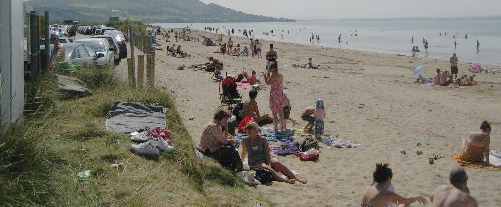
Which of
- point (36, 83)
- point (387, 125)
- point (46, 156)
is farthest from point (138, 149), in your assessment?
point (387, 125)

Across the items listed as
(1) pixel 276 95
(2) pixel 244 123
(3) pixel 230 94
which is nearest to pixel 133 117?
(2) pixel 244 123

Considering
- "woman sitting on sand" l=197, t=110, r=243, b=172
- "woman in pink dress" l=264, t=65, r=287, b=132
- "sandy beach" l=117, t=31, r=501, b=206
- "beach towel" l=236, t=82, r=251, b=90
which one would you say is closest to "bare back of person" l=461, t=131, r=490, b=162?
"sandy beach" l=117, t=31, r=501, b=206

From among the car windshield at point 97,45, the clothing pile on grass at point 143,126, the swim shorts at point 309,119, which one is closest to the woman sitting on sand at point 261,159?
the clothing pile on grass at point 143,126

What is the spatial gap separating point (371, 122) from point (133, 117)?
261 inches

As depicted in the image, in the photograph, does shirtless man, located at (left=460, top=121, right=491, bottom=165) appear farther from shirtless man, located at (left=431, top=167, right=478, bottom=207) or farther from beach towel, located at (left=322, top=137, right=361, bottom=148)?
shirtless man, located at (left=431, top=167, right=478, bottom=207)

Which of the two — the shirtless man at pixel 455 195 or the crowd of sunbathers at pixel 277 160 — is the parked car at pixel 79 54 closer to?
the crowd of sunbathers at pixel 277 160

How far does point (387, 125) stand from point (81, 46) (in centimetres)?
895

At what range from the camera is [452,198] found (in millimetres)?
5586

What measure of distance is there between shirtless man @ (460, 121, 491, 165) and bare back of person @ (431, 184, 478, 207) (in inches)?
150

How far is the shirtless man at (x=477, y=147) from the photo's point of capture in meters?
9.20

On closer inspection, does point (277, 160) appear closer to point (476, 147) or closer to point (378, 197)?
point (378, 197)

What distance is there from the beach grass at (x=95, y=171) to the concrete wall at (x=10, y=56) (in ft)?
0.82

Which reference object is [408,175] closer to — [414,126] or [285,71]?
[414,126]

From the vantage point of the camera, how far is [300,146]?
9.82 meters
